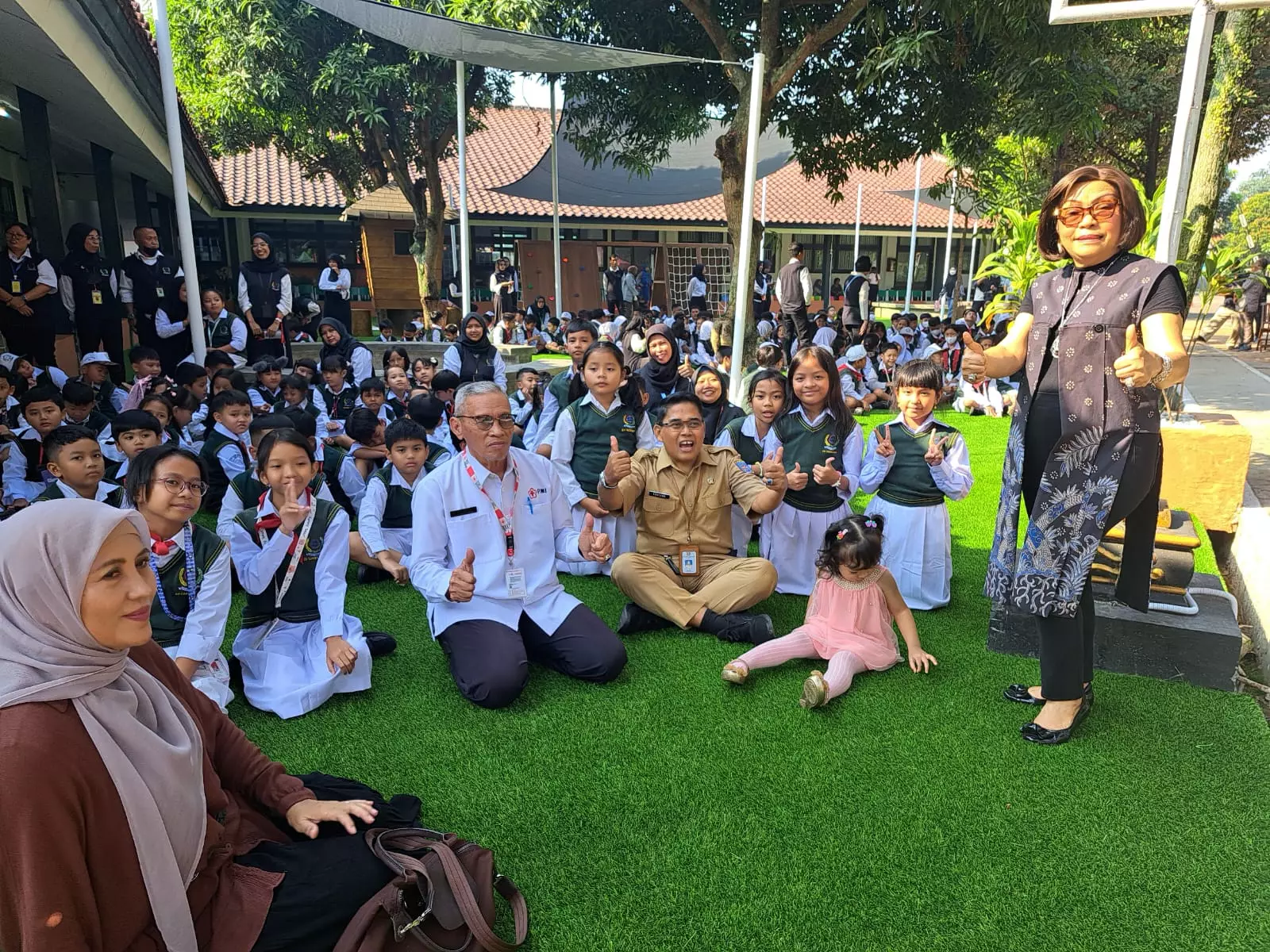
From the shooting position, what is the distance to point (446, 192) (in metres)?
20.2

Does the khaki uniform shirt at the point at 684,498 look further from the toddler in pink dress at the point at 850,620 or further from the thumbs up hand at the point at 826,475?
the toddler in pink dress at the point at 850,620

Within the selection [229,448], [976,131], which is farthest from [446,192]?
[229,448]

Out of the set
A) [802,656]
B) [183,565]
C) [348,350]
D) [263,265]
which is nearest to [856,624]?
[802,656]

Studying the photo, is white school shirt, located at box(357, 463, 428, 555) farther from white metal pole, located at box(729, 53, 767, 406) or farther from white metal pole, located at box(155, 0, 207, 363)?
white metal pole, located at box(729, 53, 767, 406)

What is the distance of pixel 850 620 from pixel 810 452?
1143 mm

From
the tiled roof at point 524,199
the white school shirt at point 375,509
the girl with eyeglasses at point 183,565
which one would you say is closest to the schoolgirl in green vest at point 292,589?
the girl with eyeglasses at point 183,565

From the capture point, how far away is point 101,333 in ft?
27.8

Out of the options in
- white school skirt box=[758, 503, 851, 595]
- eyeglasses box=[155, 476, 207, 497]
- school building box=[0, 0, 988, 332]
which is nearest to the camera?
eyeglasses box=[155, 476, 207, 497]

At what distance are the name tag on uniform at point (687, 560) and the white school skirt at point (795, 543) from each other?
0.62 m

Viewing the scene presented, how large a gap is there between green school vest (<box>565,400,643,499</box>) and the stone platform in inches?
102

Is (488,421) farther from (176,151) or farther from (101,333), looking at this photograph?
(101,333)

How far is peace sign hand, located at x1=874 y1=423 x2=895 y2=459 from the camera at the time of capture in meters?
4.16

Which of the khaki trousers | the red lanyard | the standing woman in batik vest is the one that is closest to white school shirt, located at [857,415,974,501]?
the khaki trousers

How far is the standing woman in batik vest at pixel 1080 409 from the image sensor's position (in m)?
2.56
